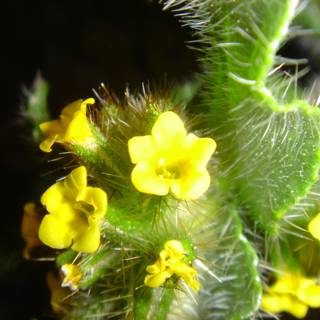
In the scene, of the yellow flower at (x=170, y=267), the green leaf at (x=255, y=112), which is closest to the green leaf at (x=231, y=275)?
the green leaf at (x=255, y=112)

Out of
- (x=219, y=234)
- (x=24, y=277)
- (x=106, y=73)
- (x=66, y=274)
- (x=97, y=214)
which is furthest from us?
(x=106, y=73)

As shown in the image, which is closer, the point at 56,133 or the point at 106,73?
the point at 56,133

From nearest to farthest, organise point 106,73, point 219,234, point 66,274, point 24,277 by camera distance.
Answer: point 66,274
point 219,234
point 24,277
point 106,73

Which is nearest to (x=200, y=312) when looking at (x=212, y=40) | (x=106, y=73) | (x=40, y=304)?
(x=40, y=304)

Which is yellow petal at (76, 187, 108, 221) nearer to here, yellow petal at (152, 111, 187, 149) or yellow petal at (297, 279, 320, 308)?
yellow petal at (152, 111, 187, 149)

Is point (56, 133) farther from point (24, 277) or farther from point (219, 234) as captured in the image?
point (24, 277)

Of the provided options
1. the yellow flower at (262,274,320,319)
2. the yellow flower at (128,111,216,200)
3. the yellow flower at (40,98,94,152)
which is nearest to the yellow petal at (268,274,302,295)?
the yellow flower at (262,274,320,319)
